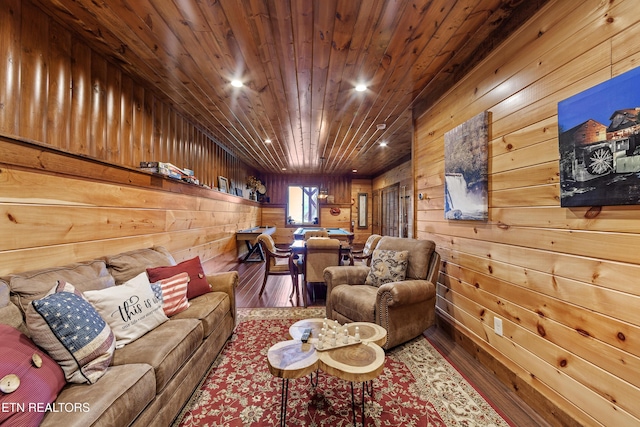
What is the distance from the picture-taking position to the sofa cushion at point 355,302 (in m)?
2.21

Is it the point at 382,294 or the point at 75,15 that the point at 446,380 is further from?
the point at 75,15

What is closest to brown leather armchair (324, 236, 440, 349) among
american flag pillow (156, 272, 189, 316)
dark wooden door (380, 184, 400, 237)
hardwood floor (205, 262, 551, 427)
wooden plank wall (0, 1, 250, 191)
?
hardwood floor (205, 262, 551, 427)

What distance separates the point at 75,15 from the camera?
1.75 m

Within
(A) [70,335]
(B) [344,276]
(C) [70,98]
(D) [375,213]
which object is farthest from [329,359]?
(D) [375,213]

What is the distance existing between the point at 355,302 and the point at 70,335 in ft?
6.48

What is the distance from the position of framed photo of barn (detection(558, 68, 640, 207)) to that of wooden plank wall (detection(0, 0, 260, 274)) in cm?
330

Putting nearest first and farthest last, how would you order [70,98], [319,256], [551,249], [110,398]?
[110,398]
[551,249]
[70,98]
[319,256]

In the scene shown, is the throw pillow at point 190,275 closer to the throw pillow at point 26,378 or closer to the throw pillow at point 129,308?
the throw pillow at point 129,308

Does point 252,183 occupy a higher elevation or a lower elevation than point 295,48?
lower

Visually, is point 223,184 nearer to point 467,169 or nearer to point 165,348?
point 165,348

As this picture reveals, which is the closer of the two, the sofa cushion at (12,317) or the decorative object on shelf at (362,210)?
the sofa cushion at (12,317)

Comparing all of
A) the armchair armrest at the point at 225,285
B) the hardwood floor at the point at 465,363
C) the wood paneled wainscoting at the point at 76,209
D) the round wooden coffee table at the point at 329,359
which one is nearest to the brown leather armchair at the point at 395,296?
the hardwood floor at the point at 465,363

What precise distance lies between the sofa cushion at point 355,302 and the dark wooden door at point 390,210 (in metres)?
4.53

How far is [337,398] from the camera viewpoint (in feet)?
5.47
